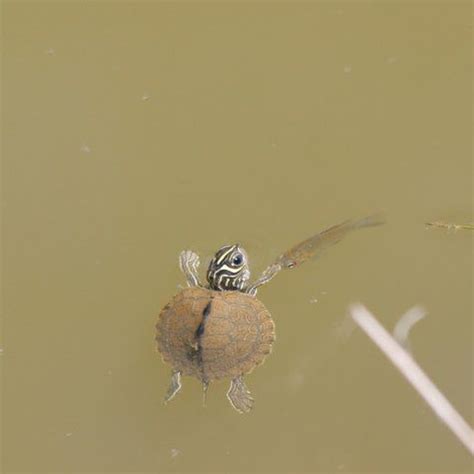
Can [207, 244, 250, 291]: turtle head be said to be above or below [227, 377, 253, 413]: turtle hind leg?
above

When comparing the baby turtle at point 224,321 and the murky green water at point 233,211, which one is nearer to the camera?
the baby turtle at point 224,321

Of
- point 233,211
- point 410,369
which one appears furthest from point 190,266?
point 410,369

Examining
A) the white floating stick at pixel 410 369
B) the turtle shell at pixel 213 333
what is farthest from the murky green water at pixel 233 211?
the turtle shell at pixel 213 333

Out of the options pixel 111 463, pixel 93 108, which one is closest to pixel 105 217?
pixel 93 108

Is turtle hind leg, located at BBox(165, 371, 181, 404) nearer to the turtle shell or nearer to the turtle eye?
the turtle shell

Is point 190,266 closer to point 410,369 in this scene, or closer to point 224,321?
point 224,321

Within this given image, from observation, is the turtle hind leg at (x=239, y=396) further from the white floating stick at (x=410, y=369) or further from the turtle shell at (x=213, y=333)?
the white floating stick at (x=410, y=369)

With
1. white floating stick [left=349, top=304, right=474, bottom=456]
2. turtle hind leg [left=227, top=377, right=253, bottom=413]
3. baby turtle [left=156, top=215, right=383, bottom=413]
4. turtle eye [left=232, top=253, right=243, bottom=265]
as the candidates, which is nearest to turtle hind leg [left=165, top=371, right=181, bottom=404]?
baby turtle [left=156, top=215, right=383, bottom=413]

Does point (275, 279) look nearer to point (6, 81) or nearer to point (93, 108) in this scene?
point (93, 108)
